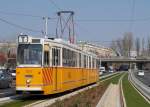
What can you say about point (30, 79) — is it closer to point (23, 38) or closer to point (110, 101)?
point (23, 38)

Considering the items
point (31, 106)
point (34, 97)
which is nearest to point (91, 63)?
point (34, 97)

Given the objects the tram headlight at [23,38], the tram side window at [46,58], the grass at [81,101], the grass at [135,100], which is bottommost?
the grass at [135,100]

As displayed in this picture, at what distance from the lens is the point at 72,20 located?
54.8 m

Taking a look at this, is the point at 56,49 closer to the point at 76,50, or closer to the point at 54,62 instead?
the point at 54,62

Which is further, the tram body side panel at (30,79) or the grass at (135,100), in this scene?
the grass at (135,100)

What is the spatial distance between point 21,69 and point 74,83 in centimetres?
832

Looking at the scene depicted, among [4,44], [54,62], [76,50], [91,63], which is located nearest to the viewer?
[54,62]

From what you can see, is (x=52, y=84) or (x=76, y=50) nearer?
(x=52, y=84)

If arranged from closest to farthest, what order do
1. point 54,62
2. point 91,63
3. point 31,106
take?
point 31,106
point 54,62
point 91,63

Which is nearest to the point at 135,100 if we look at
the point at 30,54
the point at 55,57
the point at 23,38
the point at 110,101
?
the point at 110,101

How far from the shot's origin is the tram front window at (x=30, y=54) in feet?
80.8

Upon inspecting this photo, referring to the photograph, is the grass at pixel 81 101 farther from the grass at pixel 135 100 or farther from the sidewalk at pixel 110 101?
the grass at pixel 135 100

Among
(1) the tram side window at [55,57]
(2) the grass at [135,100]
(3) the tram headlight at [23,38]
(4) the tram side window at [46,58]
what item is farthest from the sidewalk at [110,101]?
(3) the tram headlight at [23,38]

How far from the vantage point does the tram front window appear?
80.8 feet
